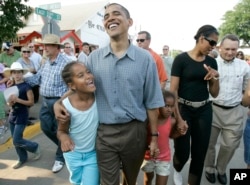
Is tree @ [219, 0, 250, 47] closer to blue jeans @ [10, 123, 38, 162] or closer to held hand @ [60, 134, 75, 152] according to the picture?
blue jeans @ [10, 123, 38, 162]

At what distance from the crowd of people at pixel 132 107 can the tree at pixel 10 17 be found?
5715mm

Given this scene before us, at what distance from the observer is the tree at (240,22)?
4744cm

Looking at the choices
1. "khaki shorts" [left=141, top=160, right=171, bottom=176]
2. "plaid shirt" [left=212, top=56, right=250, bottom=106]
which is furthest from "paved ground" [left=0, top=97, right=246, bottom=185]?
"plaid shirt" [left=212, top=56, right=250, bottom=106]

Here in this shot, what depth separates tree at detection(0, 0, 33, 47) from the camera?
9.00 m

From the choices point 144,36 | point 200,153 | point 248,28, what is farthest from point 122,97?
point 248,28

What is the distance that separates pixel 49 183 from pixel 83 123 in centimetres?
186

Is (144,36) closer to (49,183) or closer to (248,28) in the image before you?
(49,183)

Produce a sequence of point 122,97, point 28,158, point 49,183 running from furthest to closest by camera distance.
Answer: point 28,158 → point 49,183 → point 122,97

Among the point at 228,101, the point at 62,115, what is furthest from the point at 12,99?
the point at 228,101

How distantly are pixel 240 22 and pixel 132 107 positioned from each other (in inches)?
2013

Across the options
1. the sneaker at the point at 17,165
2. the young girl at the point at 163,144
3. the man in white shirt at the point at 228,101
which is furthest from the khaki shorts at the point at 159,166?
the sneaker at the point at 17,165

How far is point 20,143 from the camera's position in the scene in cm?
412

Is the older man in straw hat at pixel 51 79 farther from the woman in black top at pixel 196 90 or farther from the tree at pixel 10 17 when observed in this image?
the tree at pixel 10 17

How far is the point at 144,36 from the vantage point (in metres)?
4.61
